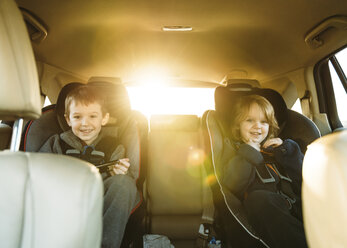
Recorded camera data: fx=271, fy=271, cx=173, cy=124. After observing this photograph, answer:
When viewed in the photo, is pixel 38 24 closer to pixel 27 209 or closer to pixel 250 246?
pixel 27 209

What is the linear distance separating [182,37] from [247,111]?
37.0 inches

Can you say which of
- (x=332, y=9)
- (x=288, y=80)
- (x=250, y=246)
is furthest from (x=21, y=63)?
(x=288, y=80)

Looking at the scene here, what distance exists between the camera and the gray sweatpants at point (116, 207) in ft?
4.44

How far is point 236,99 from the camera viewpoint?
2.20 m

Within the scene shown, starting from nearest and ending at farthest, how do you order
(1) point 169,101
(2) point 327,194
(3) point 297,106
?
(2) point 327,194 → (3) point 297,106 → (1) point 169,101

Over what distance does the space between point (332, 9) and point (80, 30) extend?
1.97 meters

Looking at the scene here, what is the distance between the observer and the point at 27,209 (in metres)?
0.67

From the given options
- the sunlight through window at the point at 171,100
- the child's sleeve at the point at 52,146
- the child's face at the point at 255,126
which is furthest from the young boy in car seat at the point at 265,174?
the child's sleeve at the point at 52,146

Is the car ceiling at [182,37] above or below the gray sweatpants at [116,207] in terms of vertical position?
above

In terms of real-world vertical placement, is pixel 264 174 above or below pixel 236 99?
below

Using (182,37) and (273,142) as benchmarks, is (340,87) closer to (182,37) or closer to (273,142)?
(273,142)

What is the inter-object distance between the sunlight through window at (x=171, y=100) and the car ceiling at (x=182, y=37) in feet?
0.60

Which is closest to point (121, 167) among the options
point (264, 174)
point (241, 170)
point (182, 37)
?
point (241, 170)

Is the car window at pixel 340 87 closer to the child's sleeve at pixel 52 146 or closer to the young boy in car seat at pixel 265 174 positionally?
the young boy in car seat at pixel 265 174
